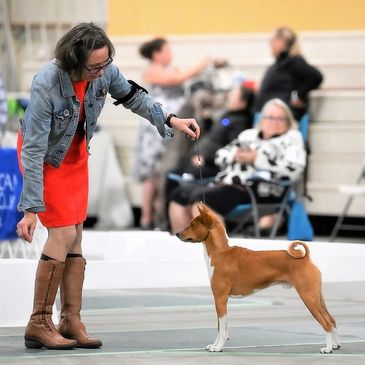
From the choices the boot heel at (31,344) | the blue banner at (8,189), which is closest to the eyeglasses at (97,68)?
the boot heel at (31,344)

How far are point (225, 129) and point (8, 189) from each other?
316 cm

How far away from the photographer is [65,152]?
4414 millimetres

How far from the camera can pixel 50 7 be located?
1355 cm

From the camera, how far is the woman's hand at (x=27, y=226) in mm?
4238

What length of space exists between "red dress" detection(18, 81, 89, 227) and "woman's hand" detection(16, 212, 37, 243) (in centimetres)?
15

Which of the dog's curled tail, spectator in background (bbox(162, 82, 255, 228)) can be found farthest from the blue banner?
spectator in background (bbox(162, 82, 255, 228))

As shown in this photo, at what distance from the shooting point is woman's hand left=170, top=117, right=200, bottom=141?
4508 mm

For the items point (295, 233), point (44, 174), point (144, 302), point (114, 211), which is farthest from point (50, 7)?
point (44, 174)

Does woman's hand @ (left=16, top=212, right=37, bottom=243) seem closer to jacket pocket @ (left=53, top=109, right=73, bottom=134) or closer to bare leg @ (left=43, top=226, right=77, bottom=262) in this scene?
bare leg @ (left=43, top=226, right=77, bottom=262)

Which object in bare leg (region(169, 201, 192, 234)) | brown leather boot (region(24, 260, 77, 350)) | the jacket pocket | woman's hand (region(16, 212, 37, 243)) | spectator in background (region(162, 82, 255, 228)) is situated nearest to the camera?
woman's hand (region(16, 212, 37, 243))

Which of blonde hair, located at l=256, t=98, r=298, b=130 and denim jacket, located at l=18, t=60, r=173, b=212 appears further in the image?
blonde hair, located at l=256, t=98, r=298, b=130

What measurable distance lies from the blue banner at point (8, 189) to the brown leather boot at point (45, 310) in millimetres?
2162

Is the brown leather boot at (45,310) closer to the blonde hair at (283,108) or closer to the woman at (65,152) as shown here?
the woman at (65,152)

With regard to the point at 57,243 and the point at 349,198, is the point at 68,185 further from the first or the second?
the point at 349,198
